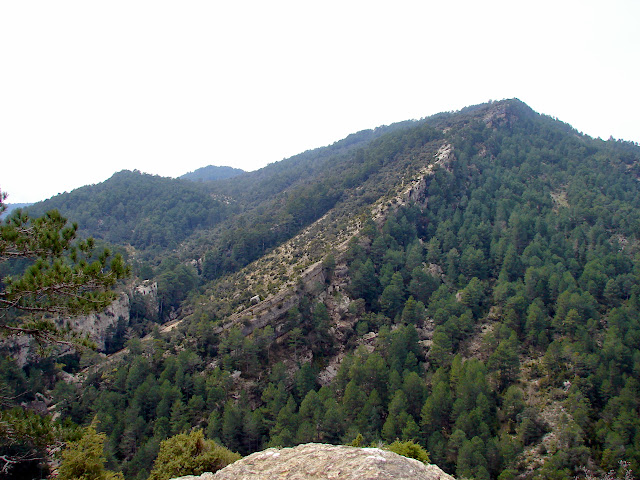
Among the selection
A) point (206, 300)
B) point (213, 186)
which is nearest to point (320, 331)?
point (206, 300)

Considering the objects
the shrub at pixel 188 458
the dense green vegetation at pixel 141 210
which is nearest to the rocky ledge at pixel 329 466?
the shrub at pixel 188 458

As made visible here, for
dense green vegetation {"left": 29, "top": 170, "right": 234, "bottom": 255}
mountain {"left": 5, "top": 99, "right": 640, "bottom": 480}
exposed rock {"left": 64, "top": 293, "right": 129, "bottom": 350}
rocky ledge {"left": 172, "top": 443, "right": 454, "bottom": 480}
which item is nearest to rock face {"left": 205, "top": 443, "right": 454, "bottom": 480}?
rocky ledge {"left": 172, "top": 443, "right": 454, "bottom": 480}

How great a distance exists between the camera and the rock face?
8602 mm

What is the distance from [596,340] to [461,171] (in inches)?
1818

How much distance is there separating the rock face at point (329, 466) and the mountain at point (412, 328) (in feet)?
39.7

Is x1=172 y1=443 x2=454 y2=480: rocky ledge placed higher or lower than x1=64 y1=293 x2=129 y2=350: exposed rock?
higher

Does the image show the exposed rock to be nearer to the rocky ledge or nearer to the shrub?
the shrub

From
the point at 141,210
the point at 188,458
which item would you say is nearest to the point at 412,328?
the point at 188,458

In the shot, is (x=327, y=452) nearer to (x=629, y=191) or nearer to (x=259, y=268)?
(x=259, y=268)

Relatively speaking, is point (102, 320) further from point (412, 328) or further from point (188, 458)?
point (412, 328)

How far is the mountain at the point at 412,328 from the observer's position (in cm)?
2975

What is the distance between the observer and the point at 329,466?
9.20m

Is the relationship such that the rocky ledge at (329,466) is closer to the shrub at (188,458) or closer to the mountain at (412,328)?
the shrub at (188,458)

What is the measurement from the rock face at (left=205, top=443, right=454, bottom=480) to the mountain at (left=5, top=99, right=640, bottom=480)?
12.1m
